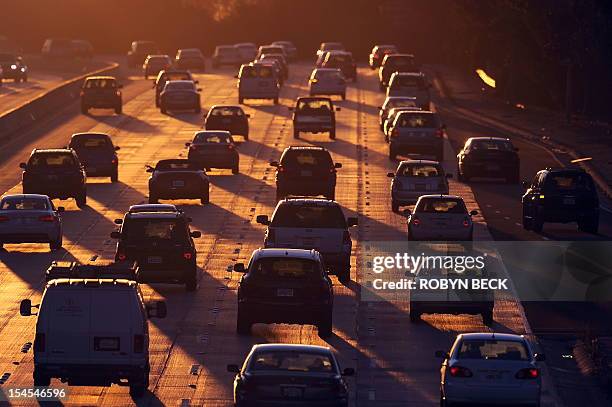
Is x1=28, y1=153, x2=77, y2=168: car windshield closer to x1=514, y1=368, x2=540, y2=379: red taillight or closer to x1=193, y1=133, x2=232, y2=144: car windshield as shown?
x1=193, y1=133, x2=232, y2=144: car windshield

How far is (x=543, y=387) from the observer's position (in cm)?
2936

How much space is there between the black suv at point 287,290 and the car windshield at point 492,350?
6.66 m

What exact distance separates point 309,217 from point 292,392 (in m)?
15.8

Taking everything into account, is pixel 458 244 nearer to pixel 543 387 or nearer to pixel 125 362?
pixel 543 387

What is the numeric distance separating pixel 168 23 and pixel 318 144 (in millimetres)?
94115

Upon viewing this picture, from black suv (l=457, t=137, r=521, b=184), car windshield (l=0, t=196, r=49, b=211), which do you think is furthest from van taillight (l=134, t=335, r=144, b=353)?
black suv (l=457, t=137, r=521, b=184)

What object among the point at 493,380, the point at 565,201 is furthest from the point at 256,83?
the point at 493,380

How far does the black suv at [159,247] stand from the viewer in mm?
37781

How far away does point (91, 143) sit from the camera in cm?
6119

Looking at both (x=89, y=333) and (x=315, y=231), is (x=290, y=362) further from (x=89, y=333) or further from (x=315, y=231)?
(x=315, y=231)

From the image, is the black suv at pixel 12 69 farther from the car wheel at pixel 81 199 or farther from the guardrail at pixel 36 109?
the car wheel at pixel 81 199

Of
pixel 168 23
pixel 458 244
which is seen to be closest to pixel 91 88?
pixel 458 244

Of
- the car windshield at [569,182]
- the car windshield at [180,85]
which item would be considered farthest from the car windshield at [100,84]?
the car windshield at [569,182]

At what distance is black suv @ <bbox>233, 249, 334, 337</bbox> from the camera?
32375mm
